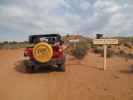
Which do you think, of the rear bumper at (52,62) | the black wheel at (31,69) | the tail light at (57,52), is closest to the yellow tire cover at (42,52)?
the rear bumper at (52,62)

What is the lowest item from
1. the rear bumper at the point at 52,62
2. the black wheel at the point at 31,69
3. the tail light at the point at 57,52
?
the black wheel at the point at 31,69

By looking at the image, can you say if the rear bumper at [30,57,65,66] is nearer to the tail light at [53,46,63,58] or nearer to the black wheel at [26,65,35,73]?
the tail light at [53,46,63,58]

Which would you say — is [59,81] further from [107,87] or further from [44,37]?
[44,37]

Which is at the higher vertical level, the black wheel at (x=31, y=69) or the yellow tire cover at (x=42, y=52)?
the yellow tire cover at (x=42, y=52)

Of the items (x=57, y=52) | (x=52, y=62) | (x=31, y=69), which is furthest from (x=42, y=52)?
(x=31, y=69)

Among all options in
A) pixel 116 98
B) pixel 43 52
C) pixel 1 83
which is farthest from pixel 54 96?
pixel 43 52

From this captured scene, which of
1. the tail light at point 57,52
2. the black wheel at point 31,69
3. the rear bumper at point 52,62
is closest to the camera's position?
the rear bumper at point 52,62

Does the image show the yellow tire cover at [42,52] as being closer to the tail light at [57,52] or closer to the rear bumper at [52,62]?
the rear bumper at [52,62]

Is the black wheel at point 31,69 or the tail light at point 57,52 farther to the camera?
the black wheel at point 31,69

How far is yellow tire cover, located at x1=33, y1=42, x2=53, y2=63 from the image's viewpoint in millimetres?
12367

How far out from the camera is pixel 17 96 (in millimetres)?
8031

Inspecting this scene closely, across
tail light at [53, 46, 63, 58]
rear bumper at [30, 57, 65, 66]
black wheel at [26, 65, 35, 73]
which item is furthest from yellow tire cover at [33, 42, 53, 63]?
black wheel at [26, 65, 35, 73]

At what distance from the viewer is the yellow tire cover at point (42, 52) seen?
12.4m

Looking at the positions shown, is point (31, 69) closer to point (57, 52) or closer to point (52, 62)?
point (52, 62)
